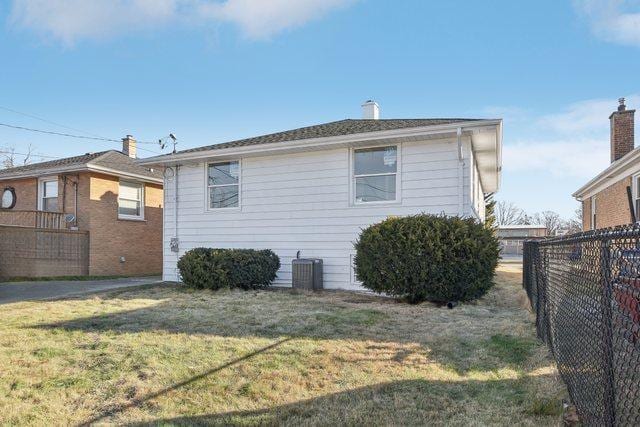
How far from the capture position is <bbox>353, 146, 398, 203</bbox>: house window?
404 inches

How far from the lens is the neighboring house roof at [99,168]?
14.2m

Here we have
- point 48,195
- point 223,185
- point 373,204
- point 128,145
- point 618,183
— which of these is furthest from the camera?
point 128,145

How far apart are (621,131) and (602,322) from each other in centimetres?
1902

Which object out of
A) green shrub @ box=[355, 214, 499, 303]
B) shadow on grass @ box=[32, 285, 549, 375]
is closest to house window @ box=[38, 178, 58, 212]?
shadow on grass @ box=[32, 285, 549, 375]

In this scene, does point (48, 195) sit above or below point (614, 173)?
below

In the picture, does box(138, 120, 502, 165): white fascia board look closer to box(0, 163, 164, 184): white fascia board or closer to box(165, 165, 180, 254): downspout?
box(165, 165, 180, 254): downspout

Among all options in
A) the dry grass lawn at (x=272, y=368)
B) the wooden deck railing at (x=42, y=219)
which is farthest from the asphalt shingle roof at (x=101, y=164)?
the dry grass lawn at (x=272, y=368)

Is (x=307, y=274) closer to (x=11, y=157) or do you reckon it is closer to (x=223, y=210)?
(x=223, y=210)

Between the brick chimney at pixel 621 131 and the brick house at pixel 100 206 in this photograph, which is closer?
the brick house at pixel 100 206

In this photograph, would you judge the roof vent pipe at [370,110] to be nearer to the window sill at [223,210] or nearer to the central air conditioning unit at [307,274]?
the window sill at [223,210]

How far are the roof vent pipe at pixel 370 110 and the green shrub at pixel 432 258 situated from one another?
6.75m

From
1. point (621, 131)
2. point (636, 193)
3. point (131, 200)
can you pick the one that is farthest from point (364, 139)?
point (621, 131)

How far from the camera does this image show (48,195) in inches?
610

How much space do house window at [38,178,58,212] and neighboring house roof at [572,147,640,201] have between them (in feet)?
57.4
